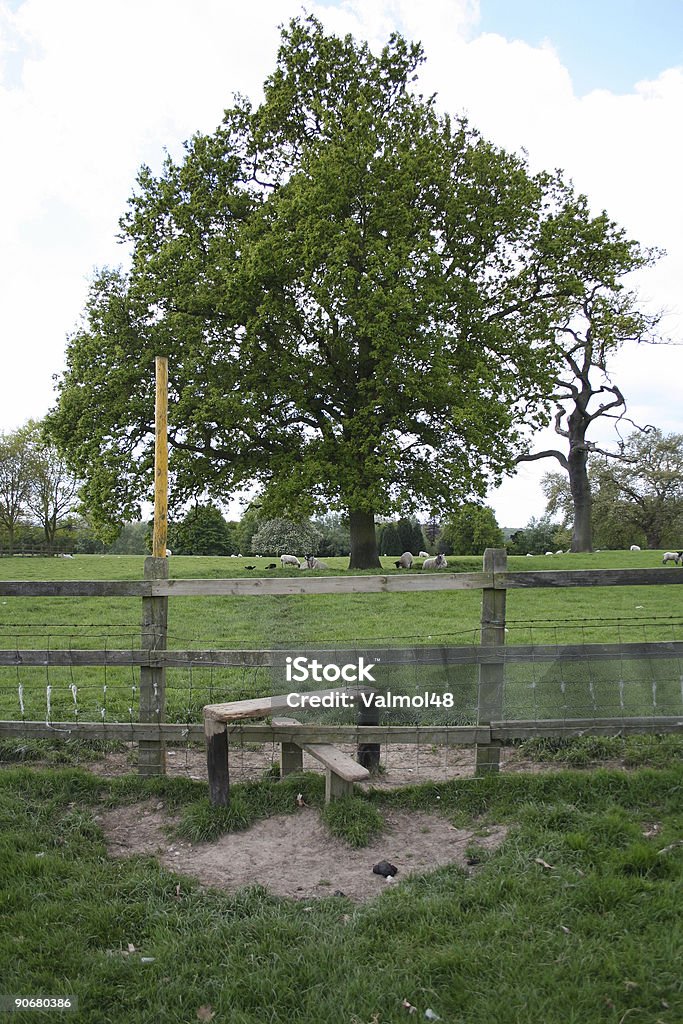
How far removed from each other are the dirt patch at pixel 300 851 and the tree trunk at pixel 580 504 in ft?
90.7

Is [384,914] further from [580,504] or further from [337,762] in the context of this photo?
[580,504]

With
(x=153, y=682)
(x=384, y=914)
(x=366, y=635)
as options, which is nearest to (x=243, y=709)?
(x=153, y=682)

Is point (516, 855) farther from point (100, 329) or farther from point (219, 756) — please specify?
point (100, 329)

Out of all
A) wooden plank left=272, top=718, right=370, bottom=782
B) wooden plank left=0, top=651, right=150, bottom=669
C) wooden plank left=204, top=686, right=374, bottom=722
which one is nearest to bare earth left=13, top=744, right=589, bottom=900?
wooden plank left=272, top=718, right=370, bottom=782

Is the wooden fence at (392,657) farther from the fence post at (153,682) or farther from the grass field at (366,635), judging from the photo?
the grass field at (366,635)

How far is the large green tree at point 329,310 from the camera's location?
1877cm

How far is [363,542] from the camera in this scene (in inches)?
831

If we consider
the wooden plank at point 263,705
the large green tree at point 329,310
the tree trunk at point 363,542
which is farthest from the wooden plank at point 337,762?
the tree trunk at point 363,542

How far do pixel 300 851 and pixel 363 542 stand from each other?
53.4 ft

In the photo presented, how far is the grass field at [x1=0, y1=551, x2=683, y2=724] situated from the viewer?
6531 millimetres

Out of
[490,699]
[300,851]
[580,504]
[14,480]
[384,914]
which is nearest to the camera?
[384,914]

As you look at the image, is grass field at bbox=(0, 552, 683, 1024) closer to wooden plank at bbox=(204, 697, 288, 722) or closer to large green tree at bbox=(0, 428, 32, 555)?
wooden plank at bbox=(204, 697, 288, 722)

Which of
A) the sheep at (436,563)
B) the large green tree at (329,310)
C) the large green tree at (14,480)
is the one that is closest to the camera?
the large green tree at (329,310)

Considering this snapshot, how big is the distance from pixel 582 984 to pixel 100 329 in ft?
67.8
